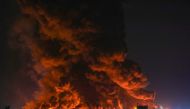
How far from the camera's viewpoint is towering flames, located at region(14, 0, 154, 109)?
27.5m

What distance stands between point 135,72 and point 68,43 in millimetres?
7580

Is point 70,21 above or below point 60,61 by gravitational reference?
above

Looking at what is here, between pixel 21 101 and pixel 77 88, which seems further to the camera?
pixel 21 101

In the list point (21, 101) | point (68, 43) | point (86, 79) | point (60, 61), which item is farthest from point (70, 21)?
point (21, 101)

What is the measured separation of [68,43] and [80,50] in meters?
1.44

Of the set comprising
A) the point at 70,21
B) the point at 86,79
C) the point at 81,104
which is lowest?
the point at 81,104

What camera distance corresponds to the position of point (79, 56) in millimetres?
29172

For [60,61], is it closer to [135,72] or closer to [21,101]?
[135,72]

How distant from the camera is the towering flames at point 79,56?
27484 mm

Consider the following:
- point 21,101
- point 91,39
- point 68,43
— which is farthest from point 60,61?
point 21,101

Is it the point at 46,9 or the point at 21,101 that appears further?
the point at 21,101

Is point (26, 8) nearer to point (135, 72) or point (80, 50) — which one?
point (80, 50)

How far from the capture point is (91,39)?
2831 cm

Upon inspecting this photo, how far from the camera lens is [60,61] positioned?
28031 millimetres
